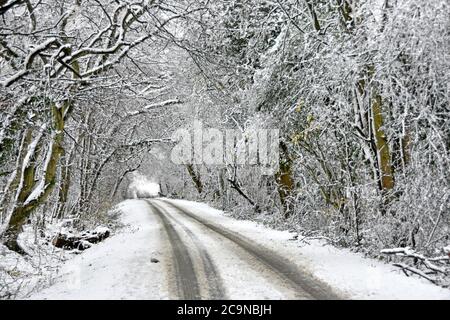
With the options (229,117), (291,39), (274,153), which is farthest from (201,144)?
(291,39)

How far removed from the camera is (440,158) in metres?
6.90

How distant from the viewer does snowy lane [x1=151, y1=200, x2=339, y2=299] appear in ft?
19.2

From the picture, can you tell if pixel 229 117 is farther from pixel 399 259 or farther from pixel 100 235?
pixel 399 259
